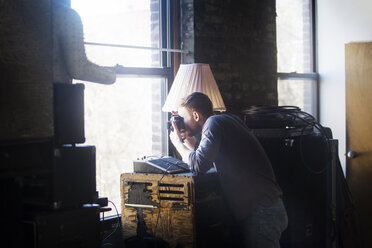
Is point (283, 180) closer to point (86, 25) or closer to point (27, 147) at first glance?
point (86, 25)

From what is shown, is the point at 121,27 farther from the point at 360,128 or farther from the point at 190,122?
the point at 360,128

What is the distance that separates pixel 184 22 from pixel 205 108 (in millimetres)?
1077

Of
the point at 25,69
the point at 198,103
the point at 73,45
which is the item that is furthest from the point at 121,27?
the point at 25,69

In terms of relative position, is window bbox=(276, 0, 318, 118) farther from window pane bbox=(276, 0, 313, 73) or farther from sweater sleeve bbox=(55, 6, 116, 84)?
sweater sleeve bbox=(55, 6, 116, 84)

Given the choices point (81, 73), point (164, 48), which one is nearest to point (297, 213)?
point (164, 48)

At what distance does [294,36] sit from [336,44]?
16.1 inches

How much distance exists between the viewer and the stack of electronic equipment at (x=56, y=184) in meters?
1.95


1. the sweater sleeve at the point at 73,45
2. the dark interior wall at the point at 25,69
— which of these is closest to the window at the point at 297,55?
the sweater sleeve at the point at 73,45

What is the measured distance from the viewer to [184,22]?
3.68m

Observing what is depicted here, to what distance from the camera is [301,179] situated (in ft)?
11.0

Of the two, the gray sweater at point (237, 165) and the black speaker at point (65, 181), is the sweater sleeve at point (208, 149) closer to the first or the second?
the gray sweater at point (237, 165)

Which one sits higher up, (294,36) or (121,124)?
(294,36)

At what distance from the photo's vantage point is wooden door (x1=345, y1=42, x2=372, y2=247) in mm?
4172

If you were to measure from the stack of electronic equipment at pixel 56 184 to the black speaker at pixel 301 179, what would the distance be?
4.96 ft
